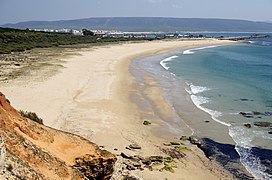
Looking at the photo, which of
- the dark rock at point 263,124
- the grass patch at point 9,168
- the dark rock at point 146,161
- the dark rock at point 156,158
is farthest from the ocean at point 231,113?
the grass patch at point 9,168

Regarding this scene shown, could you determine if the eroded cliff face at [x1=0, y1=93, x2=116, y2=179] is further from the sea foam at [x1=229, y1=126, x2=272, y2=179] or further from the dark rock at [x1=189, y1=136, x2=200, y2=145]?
the dark rock at [x1=189, y1=136, x2=200, y2=145]

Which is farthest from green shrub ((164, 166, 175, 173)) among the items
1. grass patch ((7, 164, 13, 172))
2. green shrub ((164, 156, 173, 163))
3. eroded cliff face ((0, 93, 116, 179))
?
grass patch ((7, 164, 13, 172))

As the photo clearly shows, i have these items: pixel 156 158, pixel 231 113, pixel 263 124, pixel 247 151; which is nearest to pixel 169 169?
pixel 156 158

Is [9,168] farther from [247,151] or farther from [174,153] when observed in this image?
[247,151]

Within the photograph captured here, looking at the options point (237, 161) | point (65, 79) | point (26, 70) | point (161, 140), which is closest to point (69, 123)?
point (161, 140)

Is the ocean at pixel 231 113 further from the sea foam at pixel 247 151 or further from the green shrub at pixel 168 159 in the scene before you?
the green shrub at pixel 168 159
